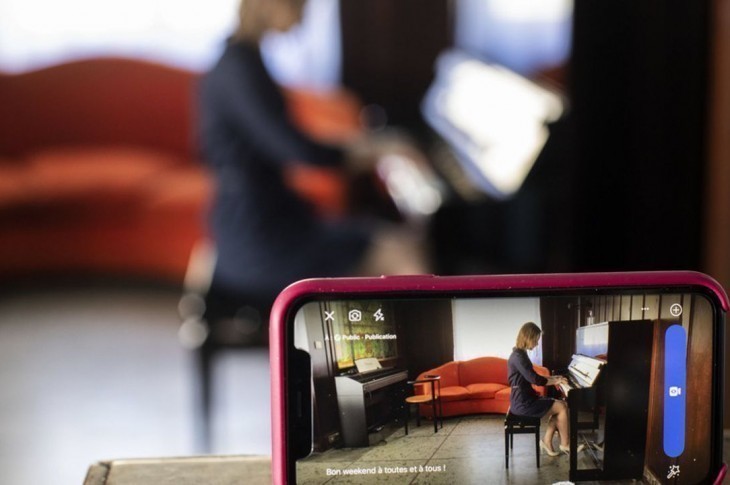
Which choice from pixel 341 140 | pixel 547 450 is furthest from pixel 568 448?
pixel 341 140

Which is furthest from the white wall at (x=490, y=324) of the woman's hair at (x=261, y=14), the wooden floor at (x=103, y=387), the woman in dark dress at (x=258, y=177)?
the woman's hair at (x=261, y=14)

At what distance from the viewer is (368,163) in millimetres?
3156

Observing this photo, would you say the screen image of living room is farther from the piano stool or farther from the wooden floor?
the wooden floor

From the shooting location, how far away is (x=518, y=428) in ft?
2.03

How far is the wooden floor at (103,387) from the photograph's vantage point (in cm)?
205

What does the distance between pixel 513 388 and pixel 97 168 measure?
9.98 feet

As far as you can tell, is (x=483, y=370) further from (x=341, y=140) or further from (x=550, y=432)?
(x=341, y=140)

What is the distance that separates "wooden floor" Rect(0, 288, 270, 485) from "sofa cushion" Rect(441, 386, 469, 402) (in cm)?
115

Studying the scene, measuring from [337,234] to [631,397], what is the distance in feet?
6.05

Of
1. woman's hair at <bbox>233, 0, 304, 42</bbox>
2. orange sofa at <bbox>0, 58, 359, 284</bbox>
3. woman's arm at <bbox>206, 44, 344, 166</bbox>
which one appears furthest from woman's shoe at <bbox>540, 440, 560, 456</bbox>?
orange sofa at <bbox>0, 58, 359, 284</bbox>

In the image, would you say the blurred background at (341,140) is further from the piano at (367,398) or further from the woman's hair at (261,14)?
the piano at (367,398)

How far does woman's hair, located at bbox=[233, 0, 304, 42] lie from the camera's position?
2.32m

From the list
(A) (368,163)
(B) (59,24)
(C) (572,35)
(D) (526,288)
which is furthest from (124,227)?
(D) (526,288)

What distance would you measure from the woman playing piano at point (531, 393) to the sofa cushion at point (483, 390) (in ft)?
0.04
